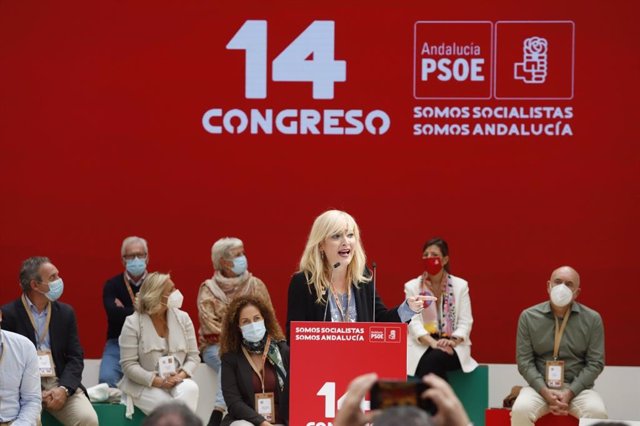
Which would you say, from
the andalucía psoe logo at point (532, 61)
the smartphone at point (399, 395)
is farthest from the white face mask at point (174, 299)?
the smartphone at point (399, 395)

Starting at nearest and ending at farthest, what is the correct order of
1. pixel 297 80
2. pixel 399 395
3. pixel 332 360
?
pixel 399 395 → pixel 332 360 → pixel 297 80

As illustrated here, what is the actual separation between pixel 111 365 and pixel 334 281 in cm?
322

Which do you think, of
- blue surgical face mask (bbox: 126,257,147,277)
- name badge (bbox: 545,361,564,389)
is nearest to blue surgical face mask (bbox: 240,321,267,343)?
blue surgical face mask (bbox: 126,257,147,277)

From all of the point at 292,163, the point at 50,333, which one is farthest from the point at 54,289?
the point at 292,163

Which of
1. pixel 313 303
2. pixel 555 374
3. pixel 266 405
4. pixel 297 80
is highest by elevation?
pixel 297 80

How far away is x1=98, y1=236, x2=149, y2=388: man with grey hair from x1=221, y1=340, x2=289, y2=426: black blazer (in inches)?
68.3

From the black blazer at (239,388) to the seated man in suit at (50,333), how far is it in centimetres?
109

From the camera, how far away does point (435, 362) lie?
7863 mm

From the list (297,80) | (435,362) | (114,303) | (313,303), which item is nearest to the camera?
(313,303)

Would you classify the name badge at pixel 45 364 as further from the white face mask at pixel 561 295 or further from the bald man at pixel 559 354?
the white face mask at pixel 561 295

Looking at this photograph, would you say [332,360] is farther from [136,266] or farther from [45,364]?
[136,266]

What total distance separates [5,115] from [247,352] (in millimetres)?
3273

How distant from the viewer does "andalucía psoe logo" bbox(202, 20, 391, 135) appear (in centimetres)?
863

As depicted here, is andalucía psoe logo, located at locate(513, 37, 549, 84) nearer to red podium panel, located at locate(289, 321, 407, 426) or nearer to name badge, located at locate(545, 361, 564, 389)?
name badge, located at locate(545, 361, 564, 389)
